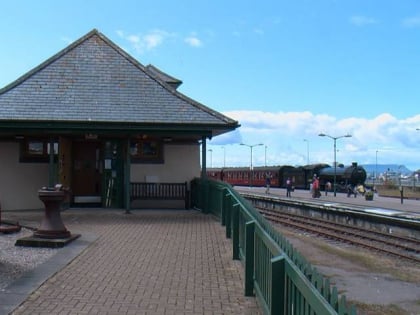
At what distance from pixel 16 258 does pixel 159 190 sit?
31.4 feet

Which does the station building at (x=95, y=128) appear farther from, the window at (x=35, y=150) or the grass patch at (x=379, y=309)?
the grass patch at (x=379, y=309)

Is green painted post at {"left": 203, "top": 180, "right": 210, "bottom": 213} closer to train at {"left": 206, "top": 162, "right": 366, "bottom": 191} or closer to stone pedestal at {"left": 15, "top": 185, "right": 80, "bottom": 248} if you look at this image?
stone pedestal at {"left": 15, "top": 185, "right": 80, "bottom": 248}

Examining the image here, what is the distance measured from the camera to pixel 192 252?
9.97 meters

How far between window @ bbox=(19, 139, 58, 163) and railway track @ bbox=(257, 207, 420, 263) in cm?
1093

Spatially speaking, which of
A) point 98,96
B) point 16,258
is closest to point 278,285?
point 16,258

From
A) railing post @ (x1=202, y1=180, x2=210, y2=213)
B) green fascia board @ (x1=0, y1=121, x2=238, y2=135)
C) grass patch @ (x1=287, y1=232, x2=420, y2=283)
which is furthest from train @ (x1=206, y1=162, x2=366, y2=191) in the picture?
green fascia board @ (x1=0, y1=121, x2=238, y2=135)

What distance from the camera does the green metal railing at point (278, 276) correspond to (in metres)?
3.05

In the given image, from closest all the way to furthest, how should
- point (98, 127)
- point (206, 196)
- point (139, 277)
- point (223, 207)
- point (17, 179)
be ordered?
point (139, 277)
point (223, 207)
point (98, 127)
point (206, 196)
point (17, 179)

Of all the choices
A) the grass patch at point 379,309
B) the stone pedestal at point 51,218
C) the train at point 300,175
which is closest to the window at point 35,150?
the stone pedestal at point 51,218

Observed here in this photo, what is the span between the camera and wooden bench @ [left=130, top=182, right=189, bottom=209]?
1834 cm

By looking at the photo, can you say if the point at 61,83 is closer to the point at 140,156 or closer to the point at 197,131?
the point at 140,156

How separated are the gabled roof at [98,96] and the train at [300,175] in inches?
1403

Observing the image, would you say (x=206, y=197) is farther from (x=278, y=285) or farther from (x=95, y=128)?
(x=278, y=285)

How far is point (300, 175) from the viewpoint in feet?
211
